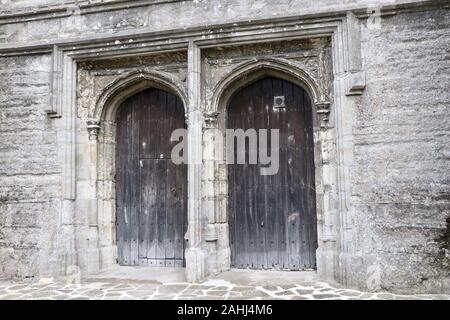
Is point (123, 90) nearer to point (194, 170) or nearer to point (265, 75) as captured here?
point (194, 170)

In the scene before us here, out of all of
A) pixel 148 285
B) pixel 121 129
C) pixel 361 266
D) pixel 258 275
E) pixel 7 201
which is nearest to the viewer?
pixel 361 266

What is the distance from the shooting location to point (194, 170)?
535 centimetres

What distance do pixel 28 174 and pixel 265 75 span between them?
11.5 ft

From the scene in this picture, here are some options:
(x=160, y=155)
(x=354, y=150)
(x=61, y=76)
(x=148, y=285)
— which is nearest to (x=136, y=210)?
(x=160, y=155)

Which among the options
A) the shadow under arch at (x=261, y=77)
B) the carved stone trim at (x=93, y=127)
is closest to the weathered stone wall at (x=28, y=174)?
the carved stone trim at (x=93, y=127)

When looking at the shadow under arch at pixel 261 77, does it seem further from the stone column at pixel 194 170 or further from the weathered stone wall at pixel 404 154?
the weathered stone wall at pixel 404 154

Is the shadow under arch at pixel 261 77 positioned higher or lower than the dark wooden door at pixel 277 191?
higher

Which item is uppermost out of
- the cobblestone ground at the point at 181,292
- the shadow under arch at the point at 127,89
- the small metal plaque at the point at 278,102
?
the shadow under arch at the point at 127,89

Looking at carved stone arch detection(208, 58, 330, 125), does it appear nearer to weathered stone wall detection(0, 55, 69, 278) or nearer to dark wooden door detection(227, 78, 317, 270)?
dark wooden door detection(227, 78, 317, 270)

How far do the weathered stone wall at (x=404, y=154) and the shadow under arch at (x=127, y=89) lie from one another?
95.6 inches

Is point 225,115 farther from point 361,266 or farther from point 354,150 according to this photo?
point 361,266

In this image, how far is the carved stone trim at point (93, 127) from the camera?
233 inches

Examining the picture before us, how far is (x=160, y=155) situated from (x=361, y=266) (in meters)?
3.06

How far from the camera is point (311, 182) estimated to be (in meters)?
5.55
